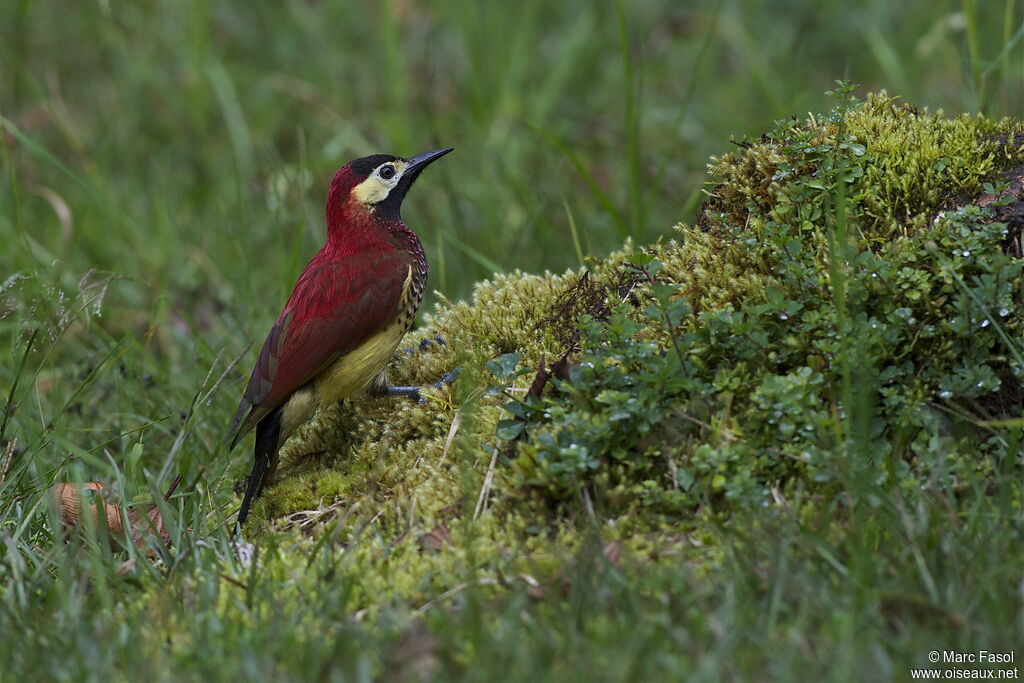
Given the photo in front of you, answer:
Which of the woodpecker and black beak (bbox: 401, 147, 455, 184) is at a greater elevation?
black beak (bbox: 401, 147, 455, 184)

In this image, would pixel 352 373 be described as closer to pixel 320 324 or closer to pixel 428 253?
pixel 320 324

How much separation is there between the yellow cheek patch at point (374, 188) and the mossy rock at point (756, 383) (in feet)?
4.04

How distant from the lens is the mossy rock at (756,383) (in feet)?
9.35

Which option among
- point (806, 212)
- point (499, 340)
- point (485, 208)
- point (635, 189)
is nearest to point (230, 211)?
point (485, 208)

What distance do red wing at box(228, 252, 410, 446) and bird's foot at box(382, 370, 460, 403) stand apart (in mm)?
241

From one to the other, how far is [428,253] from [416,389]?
1.78m

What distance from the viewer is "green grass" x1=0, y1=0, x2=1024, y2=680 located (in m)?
2.38

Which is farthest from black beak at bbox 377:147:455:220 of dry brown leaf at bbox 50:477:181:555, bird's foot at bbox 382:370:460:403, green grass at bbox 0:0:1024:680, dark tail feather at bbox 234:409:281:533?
dry brown leaf at bbox 50:477:181:555

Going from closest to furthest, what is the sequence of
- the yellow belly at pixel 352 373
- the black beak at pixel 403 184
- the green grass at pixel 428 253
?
1. the green grass at pixel 428 253
2. the yellow belly at pixel 352 373
3. the black beak at pixel 403 184

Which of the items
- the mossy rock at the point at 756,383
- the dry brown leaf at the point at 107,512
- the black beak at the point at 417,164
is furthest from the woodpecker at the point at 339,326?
the mossy rock at the point at 756,383

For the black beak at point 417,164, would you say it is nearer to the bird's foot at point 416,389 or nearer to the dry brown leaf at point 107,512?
the bird's foot at point 416,389

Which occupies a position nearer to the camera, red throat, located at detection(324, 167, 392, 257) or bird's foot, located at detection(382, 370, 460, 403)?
bird's foot, located at detection(382, 370, 460, 403)

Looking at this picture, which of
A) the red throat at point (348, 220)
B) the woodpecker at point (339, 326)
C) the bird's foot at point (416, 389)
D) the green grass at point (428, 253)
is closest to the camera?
the green grass at point (428, 253)

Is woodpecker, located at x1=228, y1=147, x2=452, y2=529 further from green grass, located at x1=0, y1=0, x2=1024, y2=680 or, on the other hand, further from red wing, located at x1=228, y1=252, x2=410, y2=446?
green grass, located at x1=0, y1=0, x2=1024, y2=680
